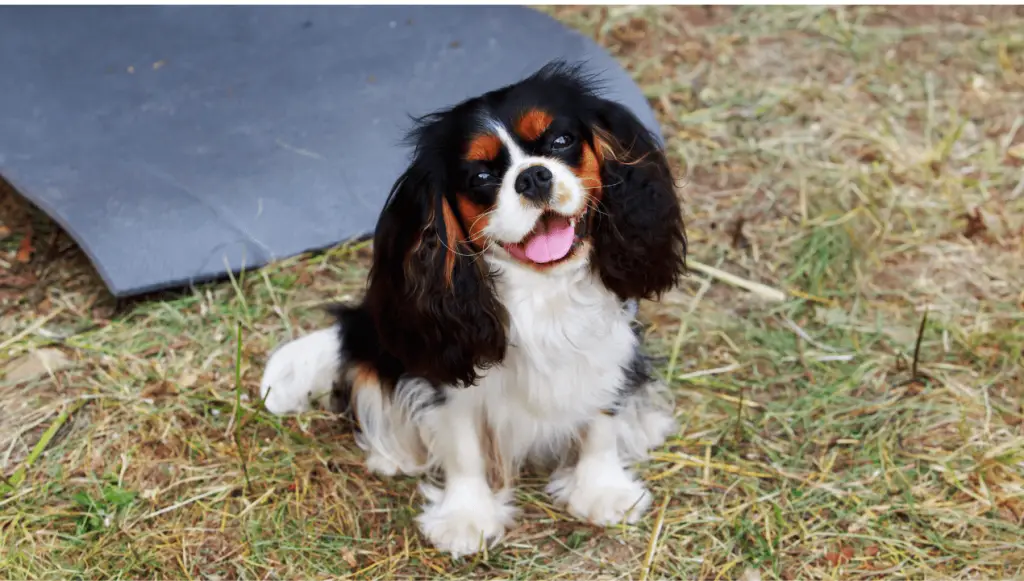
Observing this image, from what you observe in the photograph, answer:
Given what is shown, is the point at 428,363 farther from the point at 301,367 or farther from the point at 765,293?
the point at 765,293

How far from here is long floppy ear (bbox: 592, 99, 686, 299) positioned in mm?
2770

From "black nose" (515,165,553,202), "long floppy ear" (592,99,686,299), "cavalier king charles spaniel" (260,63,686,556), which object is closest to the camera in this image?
"black nose" (515,165,553,202)

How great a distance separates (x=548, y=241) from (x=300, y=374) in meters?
1.27

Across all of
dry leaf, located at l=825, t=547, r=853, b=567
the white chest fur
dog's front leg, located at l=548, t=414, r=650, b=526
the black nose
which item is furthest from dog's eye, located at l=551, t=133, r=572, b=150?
dry leaf, located at l=825, t=547, r=853, b=567

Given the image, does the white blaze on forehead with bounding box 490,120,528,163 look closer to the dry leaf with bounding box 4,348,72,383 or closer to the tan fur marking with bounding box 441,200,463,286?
the tan fur marking with bounding box 441,200,463,286

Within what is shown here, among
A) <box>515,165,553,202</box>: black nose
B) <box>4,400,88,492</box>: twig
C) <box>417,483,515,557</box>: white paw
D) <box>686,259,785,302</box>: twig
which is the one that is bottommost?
<box>4,400,88,492</box>: twig

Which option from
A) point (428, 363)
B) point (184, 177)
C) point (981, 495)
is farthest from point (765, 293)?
point (184, 177)

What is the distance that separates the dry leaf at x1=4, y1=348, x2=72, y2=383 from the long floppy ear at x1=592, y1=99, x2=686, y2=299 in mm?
2079

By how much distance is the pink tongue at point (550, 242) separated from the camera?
2654mm

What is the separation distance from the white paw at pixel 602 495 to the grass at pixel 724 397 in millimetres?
51

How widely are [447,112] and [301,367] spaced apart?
1253 mm

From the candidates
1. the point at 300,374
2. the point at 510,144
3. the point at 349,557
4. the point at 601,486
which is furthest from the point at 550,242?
the point at 300,374

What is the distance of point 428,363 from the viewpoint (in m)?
2.88

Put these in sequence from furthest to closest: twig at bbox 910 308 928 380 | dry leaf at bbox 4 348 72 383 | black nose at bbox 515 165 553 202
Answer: dry leaf at bbox 4 348 72 383 → twig at bbox 910 308 928 380 → black nose at bbox 515 165 553 202
